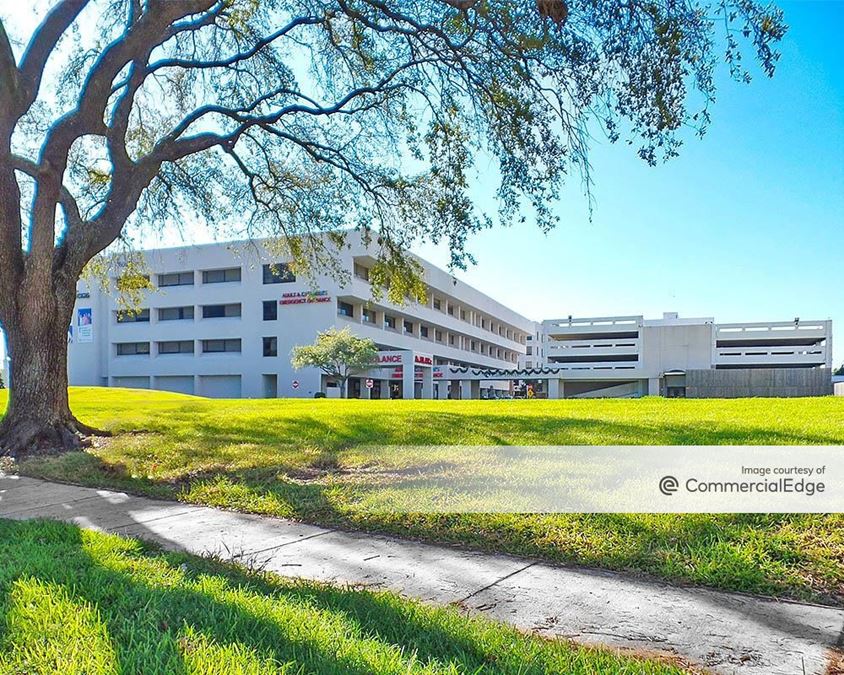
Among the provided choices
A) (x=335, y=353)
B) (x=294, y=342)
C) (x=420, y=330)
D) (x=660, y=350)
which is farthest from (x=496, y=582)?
(x=660, y=350)

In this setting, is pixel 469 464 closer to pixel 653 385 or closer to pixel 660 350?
pixel 653 385

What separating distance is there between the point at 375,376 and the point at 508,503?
156 ft

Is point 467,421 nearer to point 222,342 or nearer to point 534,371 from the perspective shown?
point 222,342

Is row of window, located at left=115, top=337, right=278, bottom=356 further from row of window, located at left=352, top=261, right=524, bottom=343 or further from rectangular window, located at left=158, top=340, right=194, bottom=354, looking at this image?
row of window, located at left=352, top=261, right=524, bottom=343

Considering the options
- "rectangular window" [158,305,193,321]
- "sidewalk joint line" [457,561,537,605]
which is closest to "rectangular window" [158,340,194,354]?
"rectangular window" [158,305,193,321]

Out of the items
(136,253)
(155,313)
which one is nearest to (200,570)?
(136,253)

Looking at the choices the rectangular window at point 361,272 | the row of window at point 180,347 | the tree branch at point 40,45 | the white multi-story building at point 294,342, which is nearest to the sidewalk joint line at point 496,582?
the tree branch at point 40,45

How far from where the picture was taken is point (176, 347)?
2026 inches

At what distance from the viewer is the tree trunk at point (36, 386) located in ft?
31.1

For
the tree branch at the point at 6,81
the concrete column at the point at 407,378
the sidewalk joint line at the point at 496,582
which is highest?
the tree branch at the point at 6,81

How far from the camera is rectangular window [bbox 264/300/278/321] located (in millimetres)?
48406

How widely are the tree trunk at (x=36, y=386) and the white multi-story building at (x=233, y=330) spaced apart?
3455 cm

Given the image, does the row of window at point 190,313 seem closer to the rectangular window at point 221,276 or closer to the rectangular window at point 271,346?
the rectangular window at point 221,276

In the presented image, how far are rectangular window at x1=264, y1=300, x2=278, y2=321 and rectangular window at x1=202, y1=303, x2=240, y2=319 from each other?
2.84 meters
